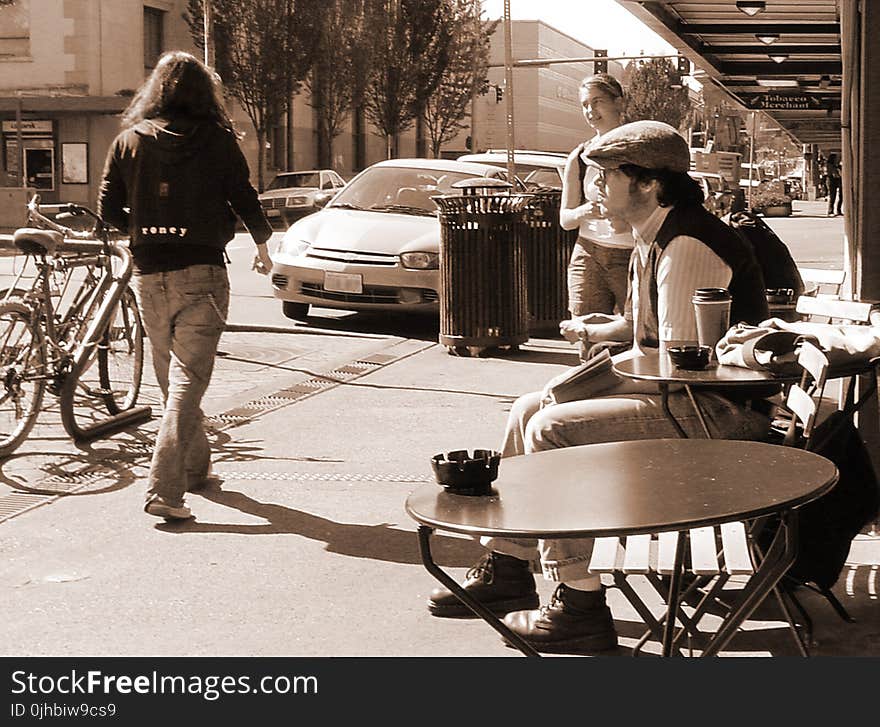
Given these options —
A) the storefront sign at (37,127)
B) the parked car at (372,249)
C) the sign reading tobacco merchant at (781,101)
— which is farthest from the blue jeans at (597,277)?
the storefront sign at (37,127)

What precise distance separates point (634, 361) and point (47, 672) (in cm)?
191

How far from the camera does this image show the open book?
4.61 metres

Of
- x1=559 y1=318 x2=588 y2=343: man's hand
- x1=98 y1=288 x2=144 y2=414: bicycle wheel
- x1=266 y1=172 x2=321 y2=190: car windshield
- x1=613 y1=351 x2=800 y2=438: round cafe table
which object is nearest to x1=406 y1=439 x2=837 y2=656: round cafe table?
x1=613 y1=351 x2=800 y2=438: round cafe table

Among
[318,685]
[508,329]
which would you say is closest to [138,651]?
[318,685]

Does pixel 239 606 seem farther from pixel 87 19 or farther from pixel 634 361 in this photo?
pixel 87 19

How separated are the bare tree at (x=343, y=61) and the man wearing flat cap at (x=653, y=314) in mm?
45686

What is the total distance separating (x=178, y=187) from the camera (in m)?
6.26

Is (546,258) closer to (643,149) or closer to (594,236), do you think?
(594,236)

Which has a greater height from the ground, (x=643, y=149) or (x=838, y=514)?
(x=643, y=149)

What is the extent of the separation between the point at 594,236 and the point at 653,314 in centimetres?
374

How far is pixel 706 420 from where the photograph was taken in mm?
4406

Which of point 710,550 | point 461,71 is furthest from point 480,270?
point 461,71

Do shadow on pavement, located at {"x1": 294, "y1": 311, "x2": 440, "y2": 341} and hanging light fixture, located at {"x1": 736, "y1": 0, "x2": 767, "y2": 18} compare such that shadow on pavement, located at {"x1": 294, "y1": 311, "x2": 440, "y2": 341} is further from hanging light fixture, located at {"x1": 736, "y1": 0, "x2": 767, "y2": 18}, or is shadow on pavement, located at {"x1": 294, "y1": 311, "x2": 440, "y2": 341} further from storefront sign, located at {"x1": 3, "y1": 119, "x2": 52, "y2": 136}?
storefront sign, located at {"x1": 3, "y1": 119, "x2": 52, "y2": 136}

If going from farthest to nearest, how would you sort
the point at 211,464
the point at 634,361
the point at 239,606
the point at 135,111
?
the point at 211,464 < the point at 135,111 < the point at 239,606 < the point at 634,361
